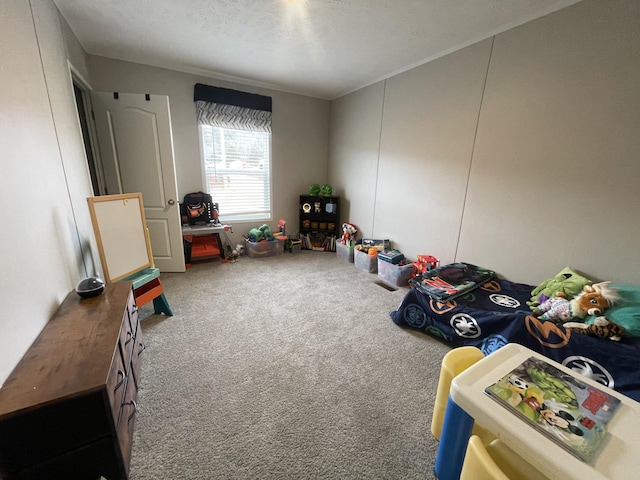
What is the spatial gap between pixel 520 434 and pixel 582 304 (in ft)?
4.65

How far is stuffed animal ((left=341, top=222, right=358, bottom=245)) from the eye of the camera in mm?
3930

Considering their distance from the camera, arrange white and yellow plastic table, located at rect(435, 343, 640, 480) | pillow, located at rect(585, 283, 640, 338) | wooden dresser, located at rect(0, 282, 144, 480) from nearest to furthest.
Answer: white and yellow plastic table, located at rect(435, 343, 640, 480) < wooden dresser, located at rect(0, 282, 144, 480) < pillow, located at rect(585, 283, 640, 338)

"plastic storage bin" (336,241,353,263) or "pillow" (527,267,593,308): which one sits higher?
"pillow" (527,267,593,308)

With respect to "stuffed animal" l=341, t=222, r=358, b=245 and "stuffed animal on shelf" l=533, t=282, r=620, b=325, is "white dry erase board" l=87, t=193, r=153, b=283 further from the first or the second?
"stuffed animal on shelf" l=533, t=282, r=620, b=325

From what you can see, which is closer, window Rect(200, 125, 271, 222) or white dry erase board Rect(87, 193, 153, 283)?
white dry erase board Rect(87, 193, 153, 283)

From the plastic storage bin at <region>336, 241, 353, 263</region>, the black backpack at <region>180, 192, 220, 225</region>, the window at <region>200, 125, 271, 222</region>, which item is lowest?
the plastic storage bin at <region>336, 241, 353, 263</region>

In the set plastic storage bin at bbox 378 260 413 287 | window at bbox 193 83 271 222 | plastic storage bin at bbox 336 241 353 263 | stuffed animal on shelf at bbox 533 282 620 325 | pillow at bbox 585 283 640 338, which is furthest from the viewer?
plastic storage bin at bbox 336 241 353 263

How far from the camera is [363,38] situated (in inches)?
92.0

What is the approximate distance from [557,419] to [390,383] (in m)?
0.98

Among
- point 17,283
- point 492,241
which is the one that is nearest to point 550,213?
point 492,241

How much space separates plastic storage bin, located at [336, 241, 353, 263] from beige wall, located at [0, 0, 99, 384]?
2861mm

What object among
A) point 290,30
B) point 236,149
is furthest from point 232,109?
point 290,30

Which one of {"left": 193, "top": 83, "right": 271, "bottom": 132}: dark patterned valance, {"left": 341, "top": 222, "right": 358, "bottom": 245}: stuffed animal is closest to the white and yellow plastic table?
{"left": 341, "top": 222, "right": 358, "bottom": 245}: stuffed animal

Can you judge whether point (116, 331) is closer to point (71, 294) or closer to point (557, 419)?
point (71, 294)
